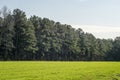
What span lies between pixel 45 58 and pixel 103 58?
139 ft

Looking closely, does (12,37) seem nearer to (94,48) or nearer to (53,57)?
(53,57)

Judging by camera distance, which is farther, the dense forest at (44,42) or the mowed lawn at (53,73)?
the dense forest at (44,42)

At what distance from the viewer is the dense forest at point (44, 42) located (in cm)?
10045

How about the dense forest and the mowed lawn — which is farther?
the dense forest

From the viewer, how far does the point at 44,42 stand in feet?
381

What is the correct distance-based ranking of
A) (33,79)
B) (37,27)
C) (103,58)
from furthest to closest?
1. (103,58)
2. (37,27)
3. (33,79)

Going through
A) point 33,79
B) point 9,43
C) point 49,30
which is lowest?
point 33,79

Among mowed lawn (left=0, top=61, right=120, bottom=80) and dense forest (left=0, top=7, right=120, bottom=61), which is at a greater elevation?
dense forest (left=0, top=7, right=120, bottom=61)

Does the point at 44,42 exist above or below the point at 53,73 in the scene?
above

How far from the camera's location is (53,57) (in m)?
124

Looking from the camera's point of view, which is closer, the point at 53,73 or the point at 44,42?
the point at 53,73

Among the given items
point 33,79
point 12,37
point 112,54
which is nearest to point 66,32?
point 112,54

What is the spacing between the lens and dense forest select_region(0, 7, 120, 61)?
100450mm

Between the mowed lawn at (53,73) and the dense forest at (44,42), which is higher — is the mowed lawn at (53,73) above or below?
below
